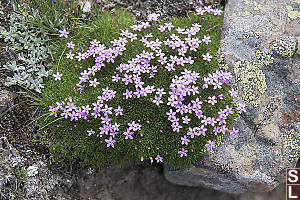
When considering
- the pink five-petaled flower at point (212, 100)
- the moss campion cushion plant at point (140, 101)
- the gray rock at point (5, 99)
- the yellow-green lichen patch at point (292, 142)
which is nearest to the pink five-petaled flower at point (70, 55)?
the moss campion cushion plant at point (140, 101)

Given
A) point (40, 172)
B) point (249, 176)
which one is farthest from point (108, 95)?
point (249, 176)

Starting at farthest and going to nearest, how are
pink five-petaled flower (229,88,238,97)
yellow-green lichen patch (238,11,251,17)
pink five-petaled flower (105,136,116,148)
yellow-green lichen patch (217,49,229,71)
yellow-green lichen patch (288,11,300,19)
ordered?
yellow-green lichen patch (238,11,251,17) → yellow-green lichen patch (288,11,300,19) → yellow-green lichen patch (217,49,229,71) → pink five-petaled flower (229,88,238,97) → pink five-petaled flower (105,136,116,148)

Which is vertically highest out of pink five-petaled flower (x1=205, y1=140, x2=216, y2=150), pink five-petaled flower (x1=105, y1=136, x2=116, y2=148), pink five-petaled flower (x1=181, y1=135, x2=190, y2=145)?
pink five-petaled flower (x1=105, y1=136, x2=116, y2=148)

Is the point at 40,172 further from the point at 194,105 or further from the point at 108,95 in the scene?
the point at 194,105

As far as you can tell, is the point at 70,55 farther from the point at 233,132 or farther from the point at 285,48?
the point at 285,48

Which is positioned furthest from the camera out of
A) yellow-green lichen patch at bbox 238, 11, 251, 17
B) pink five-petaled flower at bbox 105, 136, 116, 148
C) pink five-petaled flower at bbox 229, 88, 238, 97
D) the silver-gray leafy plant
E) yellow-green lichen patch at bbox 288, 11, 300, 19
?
yellow-green lichen patch at bbox 238, 11, 251, 17

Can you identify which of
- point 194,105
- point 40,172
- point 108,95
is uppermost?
point 108,95

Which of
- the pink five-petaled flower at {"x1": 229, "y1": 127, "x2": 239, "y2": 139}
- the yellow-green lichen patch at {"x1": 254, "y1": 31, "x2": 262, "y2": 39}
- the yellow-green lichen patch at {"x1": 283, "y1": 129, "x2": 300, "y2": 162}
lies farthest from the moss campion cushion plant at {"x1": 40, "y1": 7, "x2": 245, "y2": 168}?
the yellow-green lichen patch at {"x1": 283, "y1": 129, "x2": 300, "y2": 162}

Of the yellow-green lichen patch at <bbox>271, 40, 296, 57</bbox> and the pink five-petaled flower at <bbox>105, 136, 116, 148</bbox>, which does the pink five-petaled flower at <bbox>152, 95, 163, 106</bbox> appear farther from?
the yellow-green lichen patch at <bbox>271, 40, 296, 57</bbox>
